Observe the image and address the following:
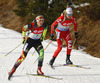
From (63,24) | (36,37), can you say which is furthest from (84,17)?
(36,37)

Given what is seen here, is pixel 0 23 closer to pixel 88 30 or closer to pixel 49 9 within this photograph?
pixel 49 9

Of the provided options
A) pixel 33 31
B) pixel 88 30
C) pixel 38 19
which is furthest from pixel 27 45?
pixel 88 30

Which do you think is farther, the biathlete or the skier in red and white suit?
the skier in red and white suit

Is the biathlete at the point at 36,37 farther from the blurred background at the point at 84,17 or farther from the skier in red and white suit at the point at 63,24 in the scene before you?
the blurred background at the point at 84,17

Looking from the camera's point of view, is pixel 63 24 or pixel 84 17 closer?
pixel 63 24

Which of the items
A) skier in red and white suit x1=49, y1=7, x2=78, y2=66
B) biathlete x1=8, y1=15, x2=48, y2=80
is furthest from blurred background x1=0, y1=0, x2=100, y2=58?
biathlete x1=8, y1=15, x2=48, y2=80

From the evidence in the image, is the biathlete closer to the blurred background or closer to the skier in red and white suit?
the skier in red and white suit

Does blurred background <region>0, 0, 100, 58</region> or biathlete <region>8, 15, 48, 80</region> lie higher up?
biathlete <region>8, 15, 48, 80</region>

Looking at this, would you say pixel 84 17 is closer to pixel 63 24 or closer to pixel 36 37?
pixel 63 24

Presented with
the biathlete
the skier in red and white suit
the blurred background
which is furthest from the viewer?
the blurred background

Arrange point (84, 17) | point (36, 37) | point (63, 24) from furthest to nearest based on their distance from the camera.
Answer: point (84, 17) < point (63, 24) < point (36, 37)

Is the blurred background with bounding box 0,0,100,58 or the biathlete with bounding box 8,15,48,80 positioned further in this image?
the blurred background with bounding box 0,0,100,58

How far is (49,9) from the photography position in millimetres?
22422

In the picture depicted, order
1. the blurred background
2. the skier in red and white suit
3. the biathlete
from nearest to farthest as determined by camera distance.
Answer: the biathlete
the skier in red and white suit
the blurred background
